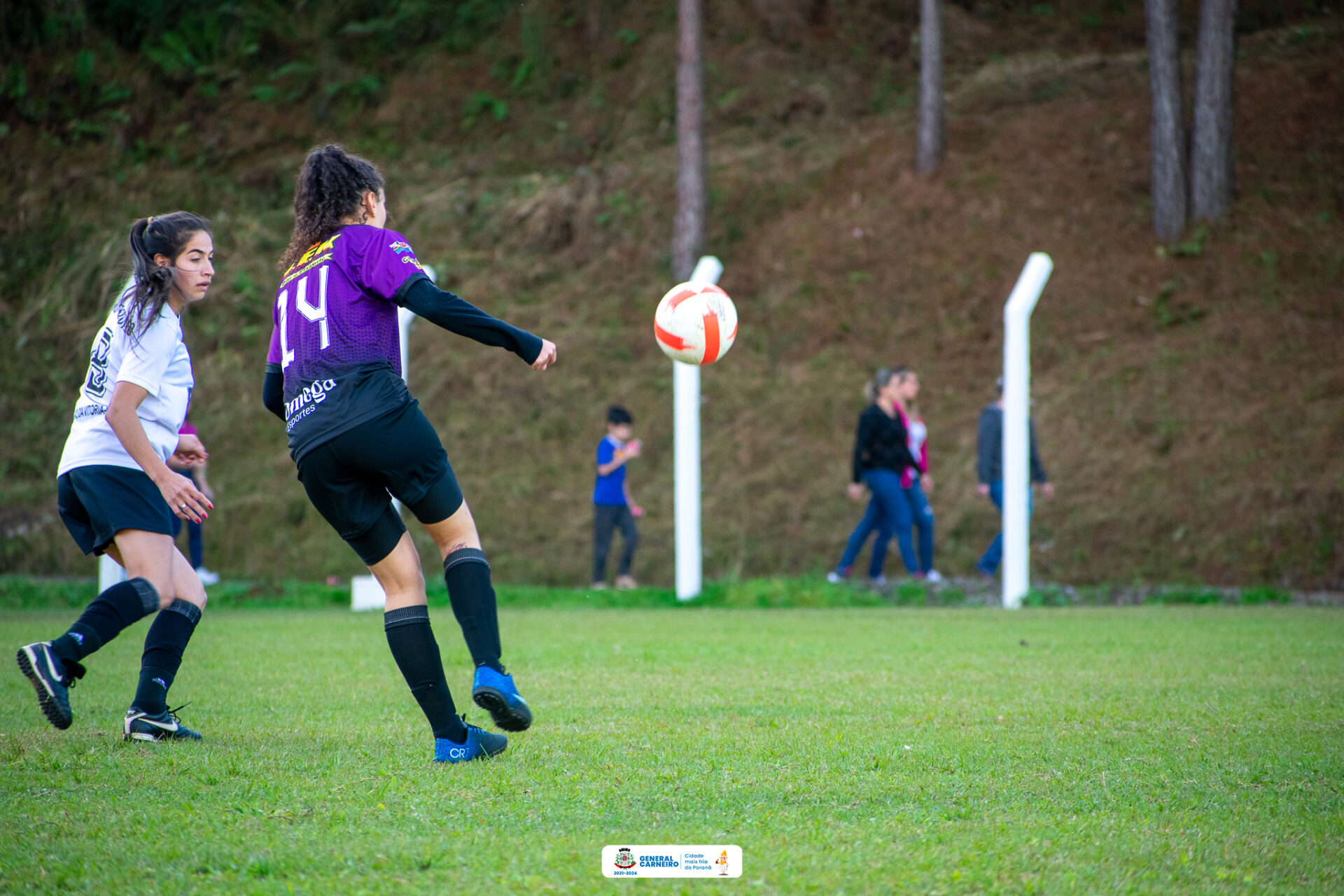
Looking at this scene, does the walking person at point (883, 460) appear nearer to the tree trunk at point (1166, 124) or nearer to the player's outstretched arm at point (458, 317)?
the player's outstretched arm at point (458, 317)

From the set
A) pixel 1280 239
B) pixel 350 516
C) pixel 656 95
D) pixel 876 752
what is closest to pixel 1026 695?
pixel 876 752

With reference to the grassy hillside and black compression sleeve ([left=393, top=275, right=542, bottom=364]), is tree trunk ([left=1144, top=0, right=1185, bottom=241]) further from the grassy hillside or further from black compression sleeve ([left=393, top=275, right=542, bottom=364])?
black compression sleeve ([left=393, top=275, right=542, bottom=364])

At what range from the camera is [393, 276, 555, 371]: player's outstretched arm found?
3.77 metres

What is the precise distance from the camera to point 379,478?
3.92 m

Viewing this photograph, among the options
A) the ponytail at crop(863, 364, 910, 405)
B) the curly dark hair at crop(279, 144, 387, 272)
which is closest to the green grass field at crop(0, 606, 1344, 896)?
the curly dark hair at crop(279, 144, 387, 272)

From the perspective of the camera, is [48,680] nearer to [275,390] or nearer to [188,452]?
[188,452]

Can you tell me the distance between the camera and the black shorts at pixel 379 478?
379 centimetres

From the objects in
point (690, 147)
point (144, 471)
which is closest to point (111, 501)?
point (144, 471)

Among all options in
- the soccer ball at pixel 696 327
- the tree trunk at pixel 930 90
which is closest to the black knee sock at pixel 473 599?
the soccer ball at pixel 696 327

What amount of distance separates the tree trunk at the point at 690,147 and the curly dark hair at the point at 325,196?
1592 cm

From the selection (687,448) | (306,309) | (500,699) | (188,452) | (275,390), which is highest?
(306,309)

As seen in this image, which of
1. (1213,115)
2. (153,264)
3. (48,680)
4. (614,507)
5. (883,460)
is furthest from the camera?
(1213,115)

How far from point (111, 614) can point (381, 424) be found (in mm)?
1496

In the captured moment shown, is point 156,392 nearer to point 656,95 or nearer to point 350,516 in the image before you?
point 350,516
